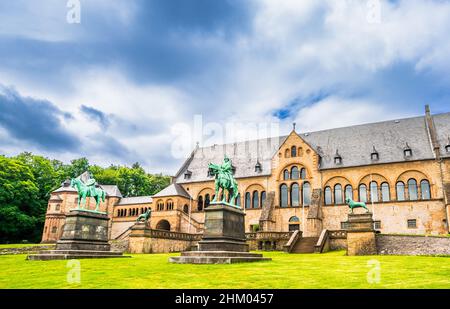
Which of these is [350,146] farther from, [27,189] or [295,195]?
[27,189]

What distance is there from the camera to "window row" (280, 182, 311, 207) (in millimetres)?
47812

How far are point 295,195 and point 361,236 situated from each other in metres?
20.0

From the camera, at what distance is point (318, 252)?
32.8 m

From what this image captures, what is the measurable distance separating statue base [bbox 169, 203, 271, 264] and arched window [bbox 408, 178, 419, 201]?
28.7 metres

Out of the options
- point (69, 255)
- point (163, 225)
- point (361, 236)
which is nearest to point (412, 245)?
point (361, 236)

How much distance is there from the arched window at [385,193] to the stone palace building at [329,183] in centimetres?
11

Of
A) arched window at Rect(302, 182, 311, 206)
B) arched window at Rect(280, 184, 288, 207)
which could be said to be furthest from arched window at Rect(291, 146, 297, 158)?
arched window at Rect(280, 184, 288, 207)

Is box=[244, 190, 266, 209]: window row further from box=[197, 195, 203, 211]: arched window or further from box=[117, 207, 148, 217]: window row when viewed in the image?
box=[117, 207, 148, 217]: window row

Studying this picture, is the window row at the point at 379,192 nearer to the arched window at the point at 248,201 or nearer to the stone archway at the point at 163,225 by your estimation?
the arched window at the point at 248,201

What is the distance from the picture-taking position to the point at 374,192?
44.1 metres

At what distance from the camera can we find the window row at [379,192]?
41.8m

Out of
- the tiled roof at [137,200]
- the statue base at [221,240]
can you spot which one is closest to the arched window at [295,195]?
the tiled roof at [137,200]
